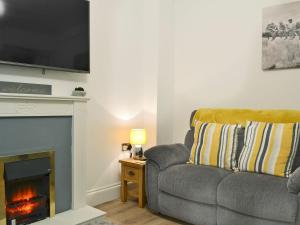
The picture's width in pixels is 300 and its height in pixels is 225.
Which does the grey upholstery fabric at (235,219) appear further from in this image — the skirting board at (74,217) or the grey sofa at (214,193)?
the skirting board at (74,217)

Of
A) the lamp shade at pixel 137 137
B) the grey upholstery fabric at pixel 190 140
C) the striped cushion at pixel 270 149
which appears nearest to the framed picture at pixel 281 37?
the striped cushion at pixel 270 149

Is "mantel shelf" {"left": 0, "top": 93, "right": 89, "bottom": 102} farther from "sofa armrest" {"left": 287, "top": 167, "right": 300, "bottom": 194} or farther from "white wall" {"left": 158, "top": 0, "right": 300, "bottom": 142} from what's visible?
"sofa armrest" {"left": 287, "top": 167, "right": 300, "bottom": 194}

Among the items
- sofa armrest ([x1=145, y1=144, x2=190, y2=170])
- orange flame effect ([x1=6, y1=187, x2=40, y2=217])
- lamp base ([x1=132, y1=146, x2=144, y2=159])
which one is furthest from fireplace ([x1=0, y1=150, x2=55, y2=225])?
lamp base ([x1=132, y1=146, x2=144, y2=159])

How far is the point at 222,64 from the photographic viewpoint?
124 inches

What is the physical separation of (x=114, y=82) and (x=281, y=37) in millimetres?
1764

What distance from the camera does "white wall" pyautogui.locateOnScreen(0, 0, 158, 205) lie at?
9.54ft

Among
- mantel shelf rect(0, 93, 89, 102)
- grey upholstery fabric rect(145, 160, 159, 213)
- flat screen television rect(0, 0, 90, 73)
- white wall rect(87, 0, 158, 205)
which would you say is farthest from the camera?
white wall rect(87, 0, 158, 205)

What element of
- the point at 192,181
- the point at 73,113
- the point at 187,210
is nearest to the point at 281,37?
the point at 192,181

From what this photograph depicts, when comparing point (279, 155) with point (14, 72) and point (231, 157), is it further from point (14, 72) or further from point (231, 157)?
point (14, 72)

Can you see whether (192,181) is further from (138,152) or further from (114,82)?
(114,82)

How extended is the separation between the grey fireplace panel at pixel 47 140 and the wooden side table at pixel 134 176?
63 cm

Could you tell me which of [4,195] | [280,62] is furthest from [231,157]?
[4,195]

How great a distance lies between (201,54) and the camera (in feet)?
10.9

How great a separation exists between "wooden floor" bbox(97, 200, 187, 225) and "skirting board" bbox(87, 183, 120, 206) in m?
0.07
